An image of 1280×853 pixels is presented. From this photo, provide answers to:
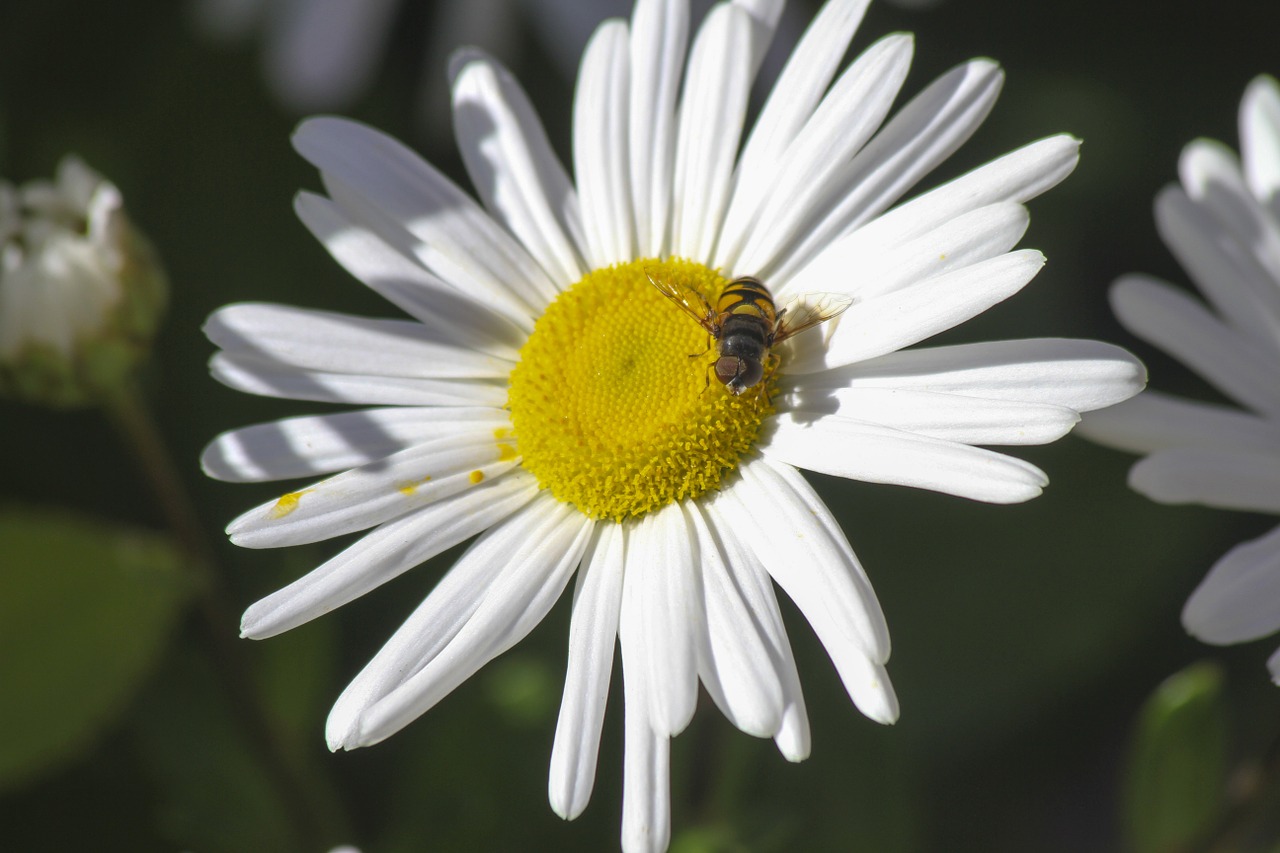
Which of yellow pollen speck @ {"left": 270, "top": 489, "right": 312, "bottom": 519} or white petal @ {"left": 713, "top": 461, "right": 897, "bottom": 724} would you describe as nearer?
white petal @ {"left": 713, "top": 461, "right": 897, "bottom": 724}

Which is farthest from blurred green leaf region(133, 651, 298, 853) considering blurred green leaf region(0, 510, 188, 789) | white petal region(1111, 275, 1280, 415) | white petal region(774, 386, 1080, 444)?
white petal region(1111, 275, 1280, 415)

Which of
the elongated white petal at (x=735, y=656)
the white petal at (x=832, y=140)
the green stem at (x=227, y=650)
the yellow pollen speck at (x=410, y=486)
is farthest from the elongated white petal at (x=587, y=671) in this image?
the green stem at (x=227, y=650)

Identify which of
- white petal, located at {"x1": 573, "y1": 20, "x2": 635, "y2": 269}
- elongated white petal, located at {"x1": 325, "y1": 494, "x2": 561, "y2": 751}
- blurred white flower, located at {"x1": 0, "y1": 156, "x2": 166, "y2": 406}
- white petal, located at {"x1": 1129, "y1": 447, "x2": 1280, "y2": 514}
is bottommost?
white petal, located at {"x1": 1129, "y1": 447, "x2": 1280, "y2": 514}

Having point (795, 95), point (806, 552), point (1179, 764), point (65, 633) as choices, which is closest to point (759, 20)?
point (795, 95)

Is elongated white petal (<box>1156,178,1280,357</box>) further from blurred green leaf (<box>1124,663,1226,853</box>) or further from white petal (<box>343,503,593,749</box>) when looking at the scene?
white petal (<box>343,503,593,749</box>)

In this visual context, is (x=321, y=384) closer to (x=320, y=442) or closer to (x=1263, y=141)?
(x=320, y=442)

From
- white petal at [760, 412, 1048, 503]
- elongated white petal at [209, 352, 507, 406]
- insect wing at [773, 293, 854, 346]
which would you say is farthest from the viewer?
elongated white petal at [209, 352, 507, 406]

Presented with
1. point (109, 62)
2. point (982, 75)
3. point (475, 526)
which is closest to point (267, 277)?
point (109, 62)
